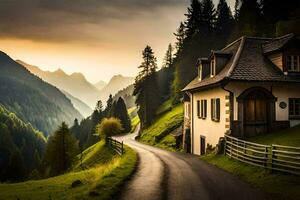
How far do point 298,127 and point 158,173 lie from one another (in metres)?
13.1

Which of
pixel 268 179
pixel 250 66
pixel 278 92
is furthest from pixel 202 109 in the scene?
pixel 268 179

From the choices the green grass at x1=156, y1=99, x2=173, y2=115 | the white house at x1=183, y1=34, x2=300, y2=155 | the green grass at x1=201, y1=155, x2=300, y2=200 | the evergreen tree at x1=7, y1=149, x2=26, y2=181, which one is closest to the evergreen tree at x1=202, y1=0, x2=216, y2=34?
the green grass at x1=156, y1=99, x2=173, y2=115

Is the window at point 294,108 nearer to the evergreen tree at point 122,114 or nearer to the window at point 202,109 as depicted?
the window at point 202,109

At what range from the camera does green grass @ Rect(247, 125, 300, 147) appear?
2066 centimetres

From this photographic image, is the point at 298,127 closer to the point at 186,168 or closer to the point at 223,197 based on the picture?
the point at 186,168

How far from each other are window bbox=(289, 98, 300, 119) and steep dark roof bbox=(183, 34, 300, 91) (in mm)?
1906

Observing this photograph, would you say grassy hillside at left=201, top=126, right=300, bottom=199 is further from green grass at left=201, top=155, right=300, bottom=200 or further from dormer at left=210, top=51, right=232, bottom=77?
dormer at left=210, top=51, right=232, bottom=77

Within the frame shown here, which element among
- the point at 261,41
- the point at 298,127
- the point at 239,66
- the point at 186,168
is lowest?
the point at 186,168

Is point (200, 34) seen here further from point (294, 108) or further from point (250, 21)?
point (294, 108)

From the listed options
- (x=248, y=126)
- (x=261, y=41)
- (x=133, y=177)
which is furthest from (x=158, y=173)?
(x=261, y=41)

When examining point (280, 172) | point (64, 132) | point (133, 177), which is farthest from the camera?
point (64, 132)

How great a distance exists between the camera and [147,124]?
72.3 metres

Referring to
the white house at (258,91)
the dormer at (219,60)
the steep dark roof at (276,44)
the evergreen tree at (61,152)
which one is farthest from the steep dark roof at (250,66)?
the evergreen tree at (61,152)

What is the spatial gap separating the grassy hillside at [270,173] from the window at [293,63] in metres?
5.20
